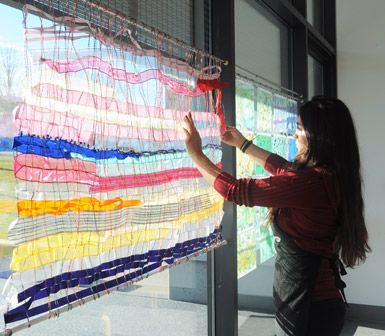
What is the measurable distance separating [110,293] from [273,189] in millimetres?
510

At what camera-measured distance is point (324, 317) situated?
4.69 feet

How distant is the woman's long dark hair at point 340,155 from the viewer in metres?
1.35

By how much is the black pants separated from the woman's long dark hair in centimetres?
17

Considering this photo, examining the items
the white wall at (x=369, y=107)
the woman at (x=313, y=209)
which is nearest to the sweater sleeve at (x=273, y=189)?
the woman at (x=313, y=209)

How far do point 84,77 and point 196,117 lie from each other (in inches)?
21.2

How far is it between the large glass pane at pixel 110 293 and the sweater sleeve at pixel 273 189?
1.20 feet

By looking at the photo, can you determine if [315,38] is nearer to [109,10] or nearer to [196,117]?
[196,117]

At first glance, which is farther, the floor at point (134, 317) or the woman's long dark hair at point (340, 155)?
the woman's long dark hair at point (340, 155)

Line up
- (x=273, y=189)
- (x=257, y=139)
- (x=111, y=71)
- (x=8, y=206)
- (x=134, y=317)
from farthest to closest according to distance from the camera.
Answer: (x=257, y=139)
(x=134, y=317)
(x=273, y=189)
(x=111, y=71)
(x=8, y=206)

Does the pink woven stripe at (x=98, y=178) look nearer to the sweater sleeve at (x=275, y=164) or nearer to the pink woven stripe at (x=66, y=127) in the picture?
the pink woven stripe at (x=66, y=127)

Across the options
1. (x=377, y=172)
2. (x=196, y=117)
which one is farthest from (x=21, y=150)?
(x=377, y=172)

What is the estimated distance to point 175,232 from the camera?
1.36 metres

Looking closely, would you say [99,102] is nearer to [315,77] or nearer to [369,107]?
[315,77]

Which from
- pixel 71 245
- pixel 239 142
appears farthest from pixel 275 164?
pixel 71 245
